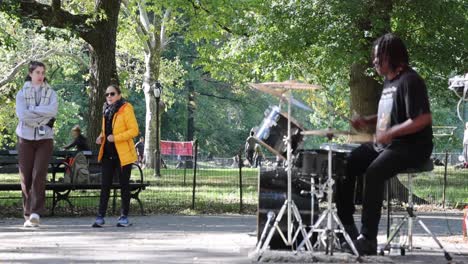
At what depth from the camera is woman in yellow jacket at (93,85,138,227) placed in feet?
40.6

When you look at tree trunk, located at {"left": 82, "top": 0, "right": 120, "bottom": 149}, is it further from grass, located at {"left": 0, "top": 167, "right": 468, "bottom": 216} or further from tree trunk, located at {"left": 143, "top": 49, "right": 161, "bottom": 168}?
tree trunk, located at {"left": 143, "top": 49, "right": 161, "bottom": 168}

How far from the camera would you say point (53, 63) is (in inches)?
1907

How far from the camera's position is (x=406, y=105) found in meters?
8.32

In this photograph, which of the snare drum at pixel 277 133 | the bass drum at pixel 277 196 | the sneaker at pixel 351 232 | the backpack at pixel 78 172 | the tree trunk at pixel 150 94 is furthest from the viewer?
the tree trunk at pixel 150 94

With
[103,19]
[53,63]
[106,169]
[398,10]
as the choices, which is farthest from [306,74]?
[53,63]

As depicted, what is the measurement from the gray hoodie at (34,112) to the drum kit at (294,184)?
3.90m

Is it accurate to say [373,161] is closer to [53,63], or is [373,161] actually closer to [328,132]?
[328,132]

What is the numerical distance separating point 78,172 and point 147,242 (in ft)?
14.9

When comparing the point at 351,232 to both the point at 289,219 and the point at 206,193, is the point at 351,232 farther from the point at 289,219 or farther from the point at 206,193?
the point at 206,193

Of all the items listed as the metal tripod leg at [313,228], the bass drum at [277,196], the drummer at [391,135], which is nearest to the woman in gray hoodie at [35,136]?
the bass drum at [277,196]

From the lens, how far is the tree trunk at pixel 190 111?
6175 centimetres

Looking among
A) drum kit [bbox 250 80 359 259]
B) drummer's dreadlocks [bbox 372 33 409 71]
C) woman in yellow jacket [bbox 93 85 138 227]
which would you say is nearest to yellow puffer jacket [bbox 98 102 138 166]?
woman in yellow jacket [bbox 93 85 138 227]

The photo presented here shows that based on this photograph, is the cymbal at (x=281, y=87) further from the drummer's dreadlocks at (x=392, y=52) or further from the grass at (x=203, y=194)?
the grass at (x=203, y=194)

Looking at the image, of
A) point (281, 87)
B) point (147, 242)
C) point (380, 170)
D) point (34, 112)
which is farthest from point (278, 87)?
point (34, 112)
